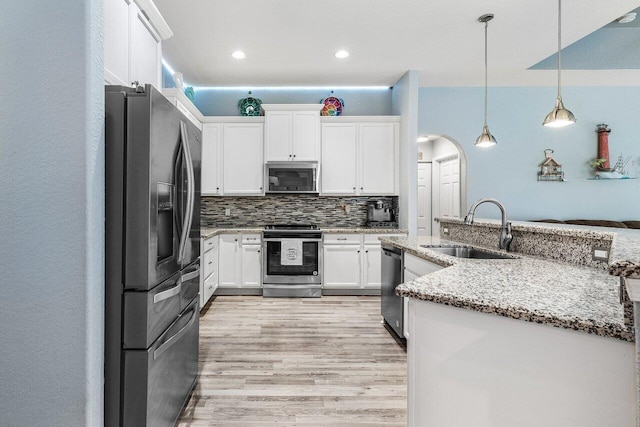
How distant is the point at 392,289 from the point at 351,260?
1359 mm

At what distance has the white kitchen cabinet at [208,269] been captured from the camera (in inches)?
135

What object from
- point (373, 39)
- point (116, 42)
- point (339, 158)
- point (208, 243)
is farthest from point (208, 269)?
point (373, 39)

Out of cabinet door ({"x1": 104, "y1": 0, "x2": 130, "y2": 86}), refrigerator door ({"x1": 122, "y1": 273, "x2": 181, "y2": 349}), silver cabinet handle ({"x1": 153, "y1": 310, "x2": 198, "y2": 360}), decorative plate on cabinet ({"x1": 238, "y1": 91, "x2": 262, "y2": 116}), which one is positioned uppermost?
decorative plate on cabinet ({"x1": 238, "y1": 91, "x2": 262, "y2": 116})

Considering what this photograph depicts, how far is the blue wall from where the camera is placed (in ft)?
15.6

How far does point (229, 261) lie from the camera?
422cm

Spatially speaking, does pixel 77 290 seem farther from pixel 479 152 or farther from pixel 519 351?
pixel 479 152

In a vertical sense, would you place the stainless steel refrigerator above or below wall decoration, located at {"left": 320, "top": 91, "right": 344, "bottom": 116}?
below

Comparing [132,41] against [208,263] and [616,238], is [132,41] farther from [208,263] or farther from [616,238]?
[616,238]

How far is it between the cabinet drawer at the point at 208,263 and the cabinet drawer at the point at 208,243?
0.19ft

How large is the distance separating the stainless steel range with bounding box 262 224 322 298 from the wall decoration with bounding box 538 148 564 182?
11.1 ft

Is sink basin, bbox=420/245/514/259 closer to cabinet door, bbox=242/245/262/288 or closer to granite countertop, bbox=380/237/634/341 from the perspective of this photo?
granite countertop, bbox=380/237/634/341

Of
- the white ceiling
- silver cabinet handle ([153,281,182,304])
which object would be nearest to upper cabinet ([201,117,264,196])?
the white ceiling

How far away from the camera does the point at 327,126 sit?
4496 millimetres

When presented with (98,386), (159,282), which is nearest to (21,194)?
(159,282)
